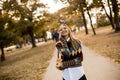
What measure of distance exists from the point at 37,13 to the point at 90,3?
14940mm

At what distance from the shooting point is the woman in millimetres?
5344

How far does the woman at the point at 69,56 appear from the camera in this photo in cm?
534

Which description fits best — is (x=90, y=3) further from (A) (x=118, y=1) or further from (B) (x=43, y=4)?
(B) (x=43, y=4)

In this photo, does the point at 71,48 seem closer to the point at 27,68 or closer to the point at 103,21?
the point at 27,68

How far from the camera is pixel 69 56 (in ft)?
17.5

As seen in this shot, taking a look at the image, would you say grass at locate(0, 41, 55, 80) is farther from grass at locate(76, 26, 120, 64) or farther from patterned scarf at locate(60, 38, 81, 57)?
patterned scarf at locate(60, 38, 81, 57)

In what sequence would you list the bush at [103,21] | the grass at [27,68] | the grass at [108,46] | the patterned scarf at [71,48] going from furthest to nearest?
the bush at [103,21], the grass at [108,46], the grass at [27,68], the patterned scarf at [71,48]

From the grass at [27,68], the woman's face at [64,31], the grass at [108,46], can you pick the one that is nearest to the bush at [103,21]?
the grass at [108,46]

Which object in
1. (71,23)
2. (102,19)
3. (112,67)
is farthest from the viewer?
(71,23)

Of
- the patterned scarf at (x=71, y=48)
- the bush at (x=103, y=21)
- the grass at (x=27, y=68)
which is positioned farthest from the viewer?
the bush at (x=103, y=21)

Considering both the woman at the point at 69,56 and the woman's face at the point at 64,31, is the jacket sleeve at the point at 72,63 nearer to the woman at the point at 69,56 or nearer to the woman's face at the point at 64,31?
the woman at the point at 69,56

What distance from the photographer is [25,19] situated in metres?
52.0

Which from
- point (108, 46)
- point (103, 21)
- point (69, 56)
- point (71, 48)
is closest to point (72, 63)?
point (69, 56)

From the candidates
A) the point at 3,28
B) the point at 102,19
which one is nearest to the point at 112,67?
the point at 3,28
